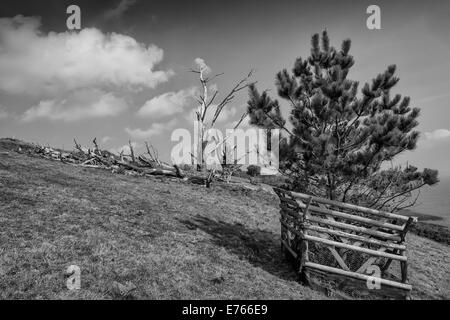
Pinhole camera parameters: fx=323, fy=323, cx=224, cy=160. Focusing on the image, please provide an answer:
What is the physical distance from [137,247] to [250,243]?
3.98 metres

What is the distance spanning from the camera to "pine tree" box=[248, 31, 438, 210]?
8.02 meters

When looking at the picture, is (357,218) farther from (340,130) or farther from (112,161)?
(112,161)

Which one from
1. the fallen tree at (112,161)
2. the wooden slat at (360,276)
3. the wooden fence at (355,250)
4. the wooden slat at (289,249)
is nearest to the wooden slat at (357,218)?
the wooden fence at (355,250)

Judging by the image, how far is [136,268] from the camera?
6906 mm

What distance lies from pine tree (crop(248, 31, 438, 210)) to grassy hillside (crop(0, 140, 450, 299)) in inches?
112

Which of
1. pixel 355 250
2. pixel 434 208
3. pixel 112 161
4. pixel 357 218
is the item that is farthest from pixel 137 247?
pixel 434 208

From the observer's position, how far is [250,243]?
10.6 m

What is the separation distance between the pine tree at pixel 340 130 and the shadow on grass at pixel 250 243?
2280 millimetres

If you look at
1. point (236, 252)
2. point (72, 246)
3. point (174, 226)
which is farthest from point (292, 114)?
point (72, 246)

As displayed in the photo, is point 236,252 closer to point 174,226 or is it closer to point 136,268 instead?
point 174,226

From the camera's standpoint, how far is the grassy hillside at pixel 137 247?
20.3ft

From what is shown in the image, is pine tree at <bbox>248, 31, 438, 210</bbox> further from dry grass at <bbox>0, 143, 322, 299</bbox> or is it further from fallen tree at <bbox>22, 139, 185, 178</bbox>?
fallen tree at <bbox>22, 139, 185, 178</bbox>

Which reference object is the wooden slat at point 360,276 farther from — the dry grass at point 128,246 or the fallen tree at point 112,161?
the fallen tree at point 112,161
